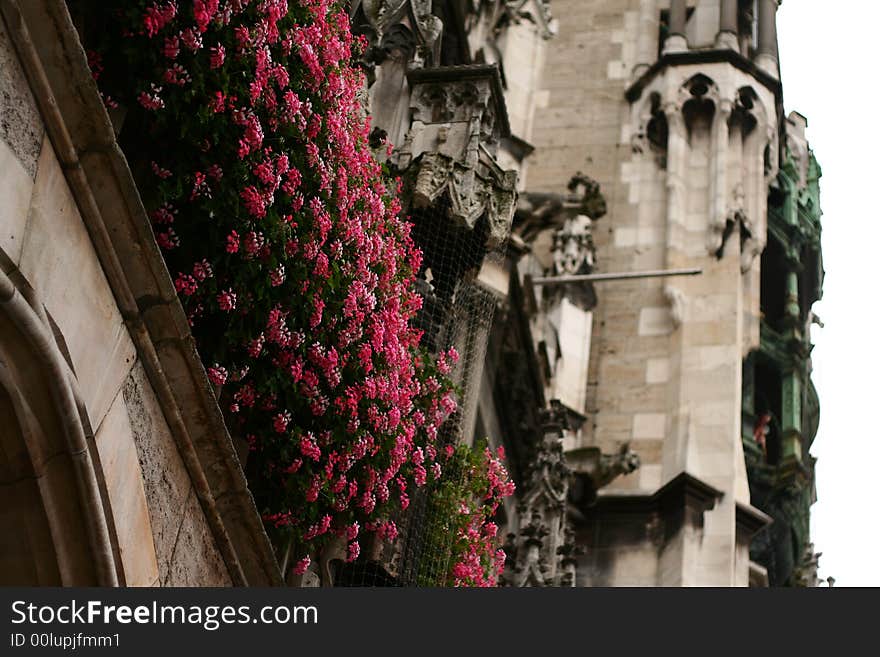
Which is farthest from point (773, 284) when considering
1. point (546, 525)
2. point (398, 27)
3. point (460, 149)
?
point (460, 149)

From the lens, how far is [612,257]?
26.5 meters

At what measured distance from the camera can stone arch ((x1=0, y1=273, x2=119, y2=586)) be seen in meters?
7.26

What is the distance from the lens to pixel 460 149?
1414 centimetres

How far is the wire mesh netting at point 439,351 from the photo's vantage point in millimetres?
11938

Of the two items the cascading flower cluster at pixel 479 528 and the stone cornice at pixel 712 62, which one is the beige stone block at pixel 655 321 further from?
the cascading flower cluster at pixel 479 528

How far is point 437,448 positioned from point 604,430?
11727 mm

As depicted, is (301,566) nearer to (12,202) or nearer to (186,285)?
(186,285)

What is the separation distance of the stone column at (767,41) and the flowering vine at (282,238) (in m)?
17.4

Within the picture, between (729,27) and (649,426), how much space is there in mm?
7114

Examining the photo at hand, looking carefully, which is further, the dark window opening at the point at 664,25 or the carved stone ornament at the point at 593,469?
the dark window opening at the point at 664,25

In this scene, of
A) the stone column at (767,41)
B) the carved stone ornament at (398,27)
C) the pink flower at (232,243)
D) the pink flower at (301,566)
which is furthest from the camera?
the stone column at (767,41)

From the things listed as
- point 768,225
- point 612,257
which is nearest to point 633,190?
point 612,257

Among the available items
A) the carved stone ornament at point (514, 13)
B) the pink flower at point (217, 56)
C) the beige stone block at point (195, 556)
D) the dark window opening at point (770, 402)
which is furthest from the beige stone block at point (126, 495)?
the dark window opening at point (770, 402)

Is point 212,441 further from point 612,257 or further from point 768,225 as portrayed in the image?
point 768,225
